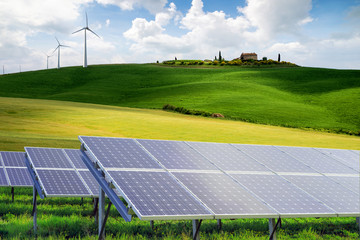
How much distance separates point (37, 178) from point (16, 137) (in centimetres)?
2056

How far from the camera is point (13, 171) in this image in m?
17.7

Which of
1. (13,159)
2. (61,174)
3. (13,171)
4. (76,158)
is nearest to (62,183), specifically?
(61,174)

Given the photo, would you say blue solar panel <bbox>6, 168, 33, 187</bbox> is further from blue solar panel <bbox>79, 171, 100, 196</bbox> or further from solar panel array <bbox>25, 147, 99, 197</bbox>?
blue solar panel <bbox>79, 171, 100, 196</bbox>

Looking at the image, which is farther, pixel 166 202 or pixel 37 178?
pixel 37 178

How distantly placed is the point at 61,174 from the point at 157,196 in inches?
292

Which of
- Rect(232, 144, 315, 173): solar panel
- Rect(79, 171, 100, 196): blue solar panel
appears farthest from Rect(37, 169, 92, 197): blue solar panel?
Rect(232, 144, 315, 173): solar panel

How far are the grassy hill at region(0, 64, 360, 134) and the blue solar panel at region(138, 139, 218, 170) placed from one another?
51.8 m

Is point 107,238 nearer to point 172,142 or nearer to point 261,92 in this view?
point 172,142

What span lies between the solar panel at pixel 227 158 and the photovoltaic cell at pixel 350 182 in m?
2.34

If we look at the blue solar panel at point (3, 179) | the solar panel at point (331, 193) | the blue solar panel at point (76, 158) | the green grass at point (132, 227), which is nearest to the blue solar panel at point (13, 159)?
the blue solar panel at point (3, 179)

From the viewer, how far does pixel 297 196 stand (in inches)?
386

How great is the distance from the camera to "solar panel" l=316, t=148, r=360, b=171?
13.6 m

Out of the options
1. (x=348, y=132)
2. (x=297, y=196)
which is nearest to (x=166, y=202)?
(x=297, y=196)

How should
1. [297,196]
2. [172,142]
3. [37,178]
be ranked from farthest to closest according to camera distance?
[37,178]
[172,142]
[297,196]
